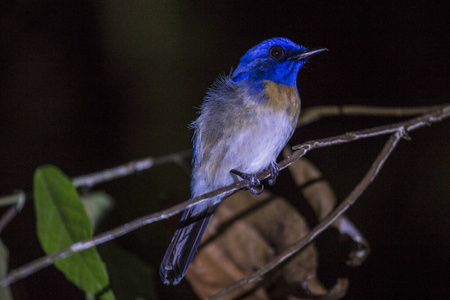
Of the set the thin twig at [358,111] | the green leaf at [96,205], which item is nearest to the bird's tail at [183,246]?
the green leaf at [96,205]

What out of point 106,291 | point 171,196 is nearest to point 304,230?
point 171,196

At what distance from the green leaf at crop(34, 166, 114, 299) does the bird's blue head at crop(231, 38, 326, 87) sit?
25.4 inches

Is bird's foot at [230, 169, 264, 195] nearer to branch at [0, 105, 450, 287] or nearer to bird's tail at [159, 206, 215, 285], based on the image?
branch at [0, 105, 450, 287]

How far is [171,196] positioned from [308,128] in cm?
62

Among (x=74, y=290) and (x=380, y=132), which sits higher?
(x=380, y=132)

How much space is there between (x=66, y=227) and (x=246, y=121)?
595mm

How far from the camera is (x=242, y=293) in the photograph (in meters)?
1.33

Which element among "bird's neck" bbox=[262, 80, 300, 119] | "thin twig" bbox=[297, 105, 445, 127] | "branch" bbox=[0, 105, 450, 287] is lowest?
"thin twig" bbox=[297, 105, 445, 127]

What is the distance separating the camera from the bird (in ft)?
4.25

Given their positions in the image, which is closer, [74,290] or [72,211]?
[72,211]

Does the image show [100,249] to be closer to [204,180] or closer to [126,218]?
[126,218]

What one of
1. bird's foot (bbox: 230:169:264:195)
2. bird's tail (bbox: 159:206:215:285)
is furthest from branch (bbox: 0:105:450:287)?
bird's tail (bbox: 159:206:215:285)

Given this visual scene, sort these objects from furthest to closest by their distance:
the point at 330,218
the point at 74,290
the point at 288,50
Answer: the point at 74,290 < the point at 288,50 < the point at 330,218

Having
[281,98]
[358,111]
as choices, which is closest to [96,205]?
[281,98]
